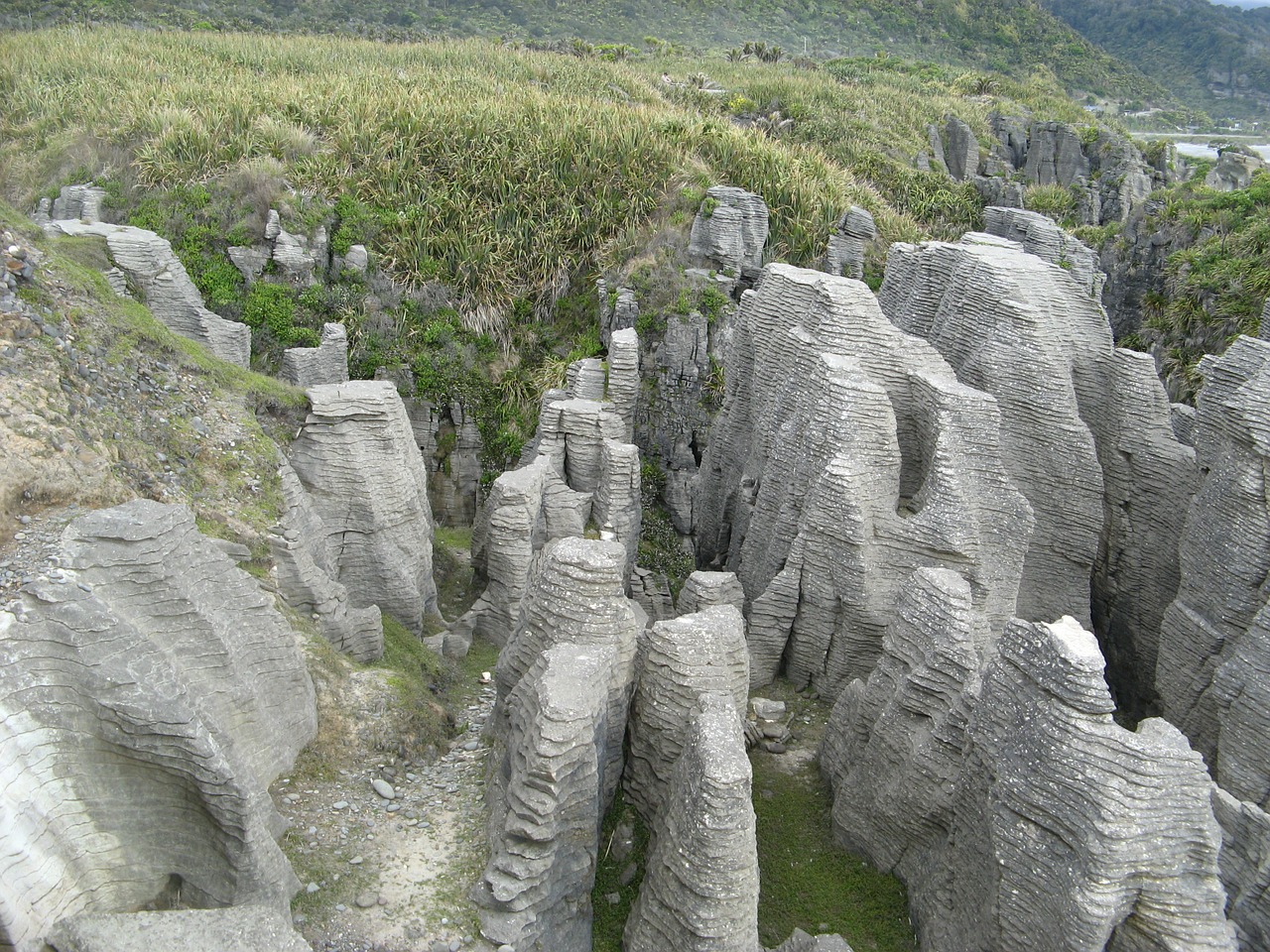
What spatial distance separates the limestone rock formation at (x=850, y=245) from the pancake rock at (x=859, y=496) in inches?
290

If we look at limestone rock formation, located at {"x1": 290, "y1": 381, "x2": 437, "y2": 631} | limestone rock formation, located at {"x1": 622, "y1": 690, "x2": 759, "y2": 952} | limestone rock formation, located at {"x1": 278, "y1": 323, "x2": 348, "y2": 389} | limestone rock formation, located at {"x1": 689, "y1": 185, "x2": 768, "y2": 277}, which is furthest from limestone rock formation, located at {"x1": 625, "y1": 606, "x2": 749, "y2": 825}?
limestone rock formation, located at {"x1": 689, "y1": 185, "x2": 768, "y2": 277}

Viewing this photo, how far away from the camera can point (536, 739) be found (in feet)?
25.6

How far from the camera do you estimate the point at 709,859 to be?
24.6 ft

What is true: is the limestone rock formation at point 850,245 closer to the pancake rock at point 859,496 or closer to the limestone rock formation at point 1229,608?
the pancake rock at point 859,496

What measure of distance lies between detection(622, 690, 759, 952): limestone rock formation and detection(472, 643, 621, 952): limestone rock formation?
70cm

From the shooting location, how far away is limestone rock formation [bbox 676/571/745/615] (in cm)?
1183

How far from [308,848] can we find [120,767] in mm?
1827

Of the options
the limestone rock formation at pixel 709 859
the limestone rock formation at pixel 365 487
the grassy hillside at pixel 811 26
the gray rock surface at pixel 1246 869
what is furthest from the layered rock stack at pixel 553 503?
the grassy hillside at pixel 811 26

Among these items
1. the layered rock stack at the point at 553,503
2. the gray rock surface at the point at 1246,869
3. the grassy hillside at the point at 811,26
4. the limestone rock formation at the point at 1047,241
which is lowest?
the layered rock stack at the point at 553,503

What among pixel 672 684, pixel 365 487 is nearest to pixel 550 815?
pixel 672 684

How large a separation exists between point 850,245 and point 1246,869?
15177mm

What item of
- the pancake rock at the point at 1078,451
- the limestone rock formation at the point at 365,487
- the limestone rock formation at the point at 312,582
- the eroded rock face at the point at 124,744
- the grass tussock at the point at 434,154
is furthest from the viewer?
the grass tussock at the point at 434,154

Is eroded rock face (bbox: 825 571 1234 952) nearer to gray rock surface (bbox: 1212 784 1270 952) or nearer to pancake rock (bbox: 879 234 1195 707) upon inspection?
gray rock surface (bbox: 1212 784 1270 952)

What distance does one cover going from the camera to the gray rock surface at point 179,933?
6215mm
